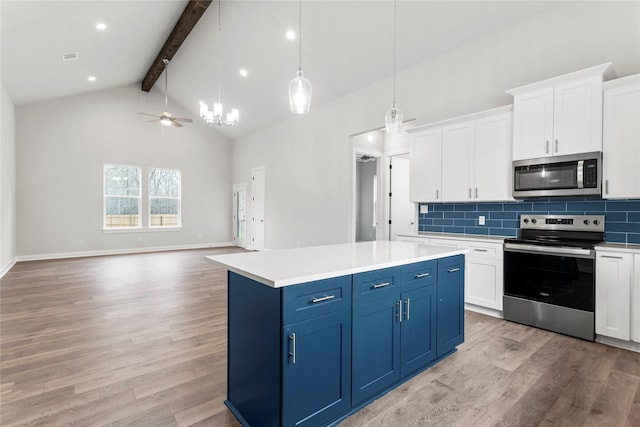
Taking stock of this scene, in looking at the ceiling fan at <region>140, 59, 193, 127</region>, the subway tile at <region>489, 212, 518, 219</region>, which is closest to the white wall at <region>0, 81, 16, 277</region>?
the ceiling fan at <region>140, 59, 193, 127</region>

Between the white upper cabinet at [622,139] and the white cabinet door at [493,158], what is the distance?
2.71ft

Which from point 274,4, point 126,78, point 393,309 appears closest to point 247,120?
point 126,78

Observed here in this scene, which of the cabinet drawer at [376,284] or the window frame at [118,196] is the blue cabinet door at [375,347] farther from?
the window frame at [118,196]

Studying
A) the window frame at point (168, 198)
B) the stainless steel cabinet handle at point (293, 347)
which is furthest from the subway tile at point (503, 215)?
the window frame at point (168, 198)

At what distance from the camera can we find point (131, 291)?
4.63 meters

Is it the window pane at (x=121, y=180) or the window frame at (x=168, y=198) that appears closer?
the window pane at (x=121, y=180)

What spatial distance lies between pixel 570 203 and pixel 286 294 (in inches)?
132

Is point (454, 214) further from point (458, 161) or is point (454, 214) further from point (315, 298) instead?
point (315, 298)

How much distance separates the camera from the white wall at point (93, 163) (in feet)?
23.6

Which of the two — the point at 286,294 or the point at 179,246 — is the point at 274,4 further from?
the point at 179,246

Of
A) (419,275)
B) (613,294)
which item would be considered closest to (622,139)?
(613,294)

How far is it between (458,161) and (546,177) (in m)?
1.01

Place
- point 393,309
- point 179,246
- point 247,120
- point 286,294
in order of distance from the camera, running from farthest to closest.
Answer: point 179,246 < point 247,120 < point 393,309 < point 286,294

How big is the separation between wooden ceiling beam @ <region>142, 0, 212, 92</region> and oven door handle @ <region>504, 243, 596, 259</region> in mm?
5431
